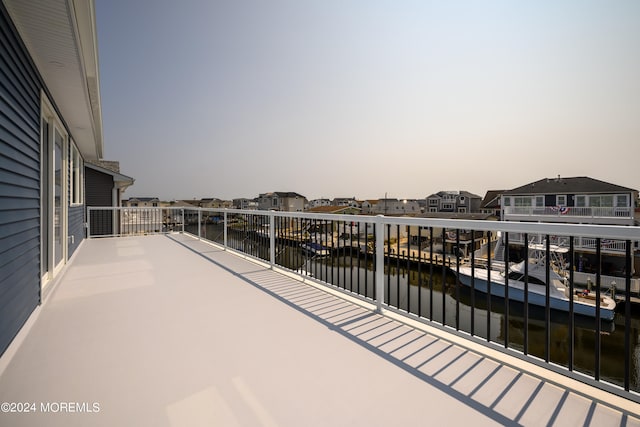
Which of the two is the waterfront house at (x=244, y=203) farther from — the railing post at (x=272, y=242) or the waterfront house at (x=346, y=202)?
the railing post at (x=272, y=242)

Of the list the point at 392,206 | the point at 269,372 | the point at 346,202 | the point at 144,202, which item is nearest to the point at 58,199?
the point at 269,372

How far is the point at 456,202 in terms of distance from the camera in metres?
36.4

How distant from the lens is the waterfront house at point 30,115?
5.78 ft

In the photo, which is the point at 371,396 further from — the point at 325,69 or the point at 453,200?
the point at 453,200

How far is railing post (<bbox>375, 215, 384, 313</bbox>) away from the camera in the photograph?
2.24 m

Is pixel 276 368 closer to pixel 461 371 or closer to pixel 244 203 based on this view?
pixel 461 371

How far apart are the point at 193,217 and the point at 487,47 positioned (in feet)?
31.7

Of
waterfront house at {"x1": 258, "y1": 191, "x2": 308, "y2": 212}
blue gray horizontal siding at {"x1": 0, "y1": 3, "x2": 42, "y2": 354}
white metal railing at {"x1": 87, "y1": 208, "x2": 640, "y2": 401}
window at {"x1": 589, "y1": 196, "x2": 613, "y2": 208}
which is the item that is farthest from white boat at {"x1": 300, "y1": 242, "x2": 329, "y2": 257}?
waterfront house at {"x1": 258, "y1": 191, "x2": 308, "y2": 212}

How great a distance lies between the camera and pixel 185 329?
6.52ft

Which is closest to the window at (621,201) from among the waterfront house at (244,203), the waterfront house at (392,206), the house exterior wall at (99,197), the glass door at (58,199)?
the glass door at (58,199)

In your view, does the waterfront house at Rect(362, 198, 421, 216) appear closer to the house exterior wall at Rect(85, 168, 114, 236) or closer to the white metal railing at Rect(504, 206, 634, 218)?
the white metal railing at Rect(504, 206, 634, 218)

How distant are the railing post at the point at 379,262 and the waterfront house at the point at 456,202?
124ft

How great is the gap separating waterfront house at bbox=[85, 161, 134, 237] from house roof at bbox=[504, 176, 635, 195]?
2301 centimetres

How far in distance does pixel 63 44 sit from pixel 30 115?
71cm
